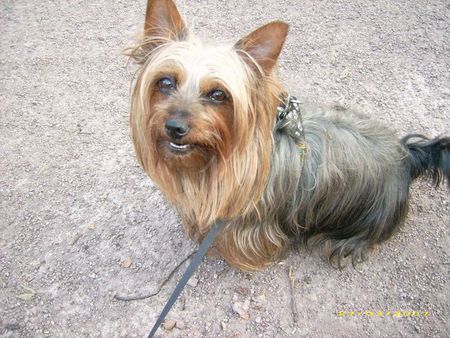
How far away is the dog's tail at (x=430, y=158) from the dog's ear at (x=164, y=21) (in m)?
1.81

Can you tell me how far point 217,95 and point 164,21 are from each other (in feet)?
1.71

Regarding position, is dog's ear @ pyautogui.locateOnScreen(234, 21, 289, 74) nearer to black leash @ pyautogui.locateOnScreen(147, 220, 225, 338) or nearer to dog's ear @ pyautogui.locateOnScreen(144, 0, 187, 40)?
dog's ear @ pyautogui.locateOnScreen(144, 0, 187, 40)

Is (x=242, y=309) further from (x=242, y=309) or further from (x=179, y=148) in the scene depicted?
(x=179, y=148)

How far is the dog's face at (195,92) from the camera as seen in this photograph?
2.04 meters

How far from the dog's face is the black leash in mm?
617

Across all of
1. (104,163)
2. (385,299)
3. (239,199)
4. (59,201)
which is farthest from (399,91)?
(59,201)

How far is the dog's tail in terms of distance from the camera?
2756 mm

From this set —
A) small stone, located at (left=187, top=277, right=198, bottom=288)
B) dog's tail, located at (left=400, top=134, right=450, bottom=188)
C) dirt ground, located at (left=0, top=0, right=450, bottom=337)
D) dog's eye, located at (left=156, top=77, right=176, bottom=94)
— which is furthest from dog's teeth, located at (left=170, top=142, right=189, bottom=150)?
dog's tail, located at (left=400, top=134, right=450, bottom=188)

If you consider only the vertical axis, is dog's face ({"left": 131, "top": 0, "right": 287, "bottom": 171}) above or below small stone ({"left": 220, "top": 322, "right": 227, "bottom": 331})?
above

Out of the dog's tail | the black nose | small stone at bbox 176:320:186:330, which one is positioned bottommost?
small stone at bbox 176:320:186:330

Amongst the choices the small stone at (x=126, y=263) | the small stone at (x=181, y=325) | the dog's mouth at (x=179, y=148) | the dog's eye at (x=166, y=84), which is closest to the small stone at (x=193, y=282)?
the small stone at (x=181, y=325)

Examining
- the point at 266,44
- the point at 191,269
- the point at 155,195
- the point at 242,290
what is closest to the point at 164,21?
the point at 266,44

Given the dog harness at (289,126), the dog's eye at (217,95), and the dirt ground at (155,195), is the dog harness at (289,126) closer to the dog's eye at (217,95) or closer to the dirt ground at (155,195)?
the dog's eye at (217,95)

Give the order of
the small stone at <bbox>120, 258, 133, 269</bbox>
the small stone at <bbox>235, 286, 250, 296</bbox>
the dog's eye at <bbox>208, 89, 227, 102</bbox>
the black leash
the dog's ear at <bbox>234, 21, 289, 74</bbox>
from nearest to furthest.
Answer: the dog's ear at <bbox>234, 21, 289, 74</bbox> < the dog's eye at <bbox>208, 89, 227, 102</bbox> < the black leash < the small stone at <bbox>235, 286, 250, 296</bbox> < the small stone at <bbox>120, 258, 133, 269</bbox>
